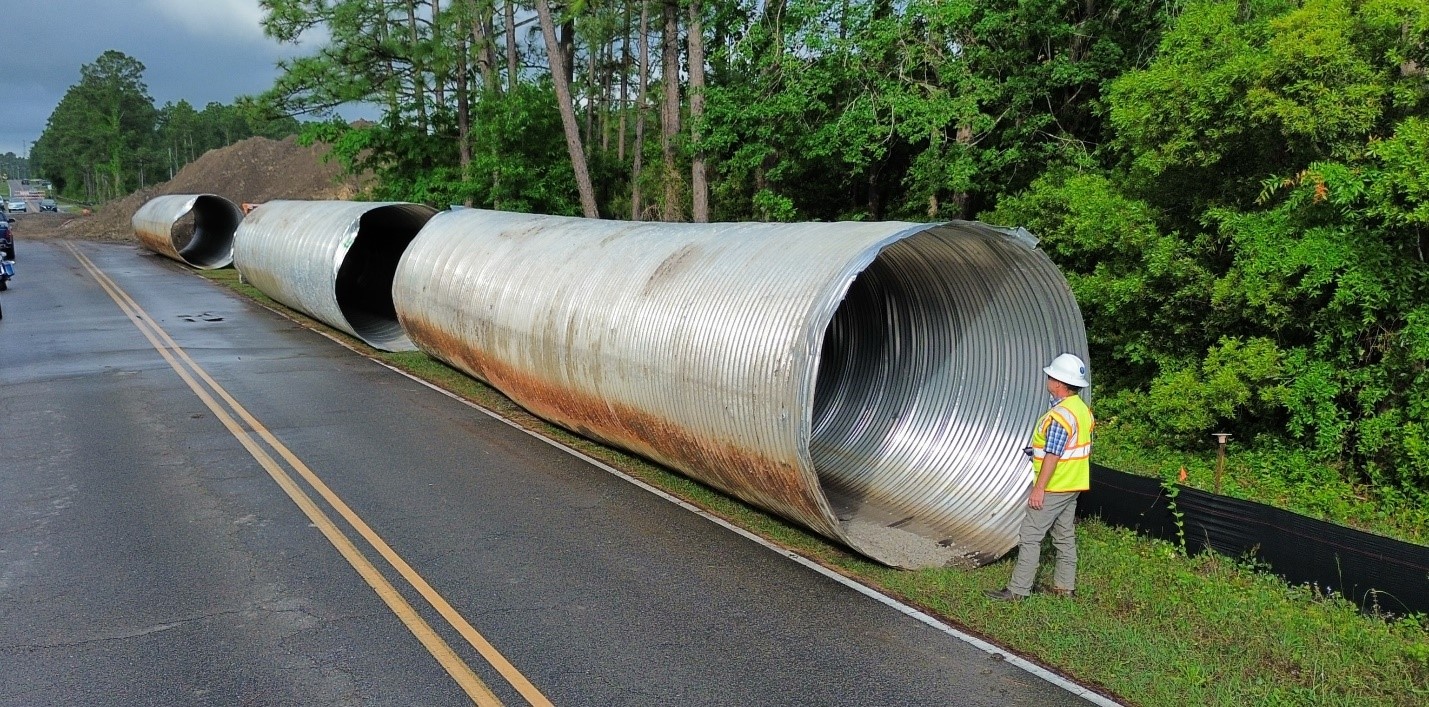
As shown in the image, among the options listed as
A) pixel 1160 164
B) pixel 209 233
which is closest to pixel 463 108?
pixel 209 233

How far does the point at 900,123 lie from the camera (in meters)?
16.5

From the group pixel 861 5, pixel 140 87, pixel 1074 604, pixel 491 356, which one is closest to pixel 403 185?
pixel 861 5

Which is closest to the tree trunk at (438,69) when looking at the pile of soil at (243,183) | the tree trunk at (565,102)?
the tree trunk at (565,102)

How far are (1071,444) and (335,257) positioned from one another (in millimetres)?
14753

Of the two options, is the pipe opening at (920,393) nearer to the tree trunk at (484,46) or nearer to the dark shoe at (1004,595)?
the dark shoe at (1004,595)

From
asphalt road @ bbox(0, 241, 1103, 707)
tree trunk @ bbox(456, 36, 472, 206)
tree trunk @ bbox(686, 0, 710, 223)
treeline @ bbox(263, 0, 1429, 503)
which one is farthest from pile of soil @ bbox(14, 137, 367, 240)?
asphalt road @ bbox(0, 241, 1103, 707)

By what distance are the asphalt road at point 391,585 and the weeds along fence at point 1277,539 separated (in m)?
2.79

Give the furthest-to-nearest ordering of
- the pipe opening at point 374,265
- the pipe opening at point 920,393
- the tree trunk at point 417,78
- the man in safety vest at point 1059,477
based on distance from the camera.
Result: the tree trunk at point 417,78
the pipe opening at point 374,265
the pipe opening at point 920,393
the man in safety vest at point 1059,477

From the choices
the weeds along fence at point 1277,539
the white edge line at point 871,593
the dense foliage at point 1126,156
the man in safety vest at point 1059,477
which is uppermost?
the dense foliage at point 1126,156

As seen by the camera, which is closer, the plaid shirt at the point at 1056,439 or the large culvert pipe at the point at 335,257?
the plaid shirt at the point at 1056,439

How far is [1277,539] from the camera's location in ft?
23.7

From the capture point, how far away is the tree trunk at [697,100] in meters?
20.5

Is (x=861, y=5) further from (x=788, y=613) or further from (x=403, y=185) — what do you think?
(x=403, y=185)

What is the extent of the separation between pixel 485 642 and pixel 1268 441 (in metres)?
8.95
